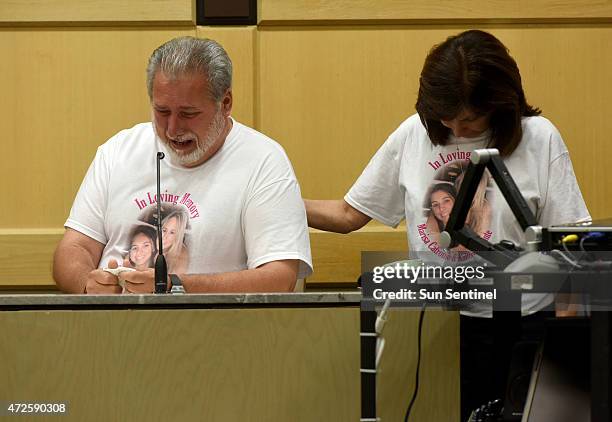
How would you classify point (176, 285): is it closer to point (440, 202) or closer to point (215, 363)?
point (215, 363)

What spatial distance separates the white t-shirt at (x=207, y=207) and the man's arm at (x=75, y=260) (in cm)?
2

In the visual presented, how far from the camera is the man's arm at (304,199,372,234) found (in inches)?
102

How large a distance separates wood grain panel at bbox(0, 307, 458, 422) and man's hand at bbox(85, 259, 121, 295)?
21.1 inches

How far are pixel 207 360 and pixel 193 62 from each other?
103 cm

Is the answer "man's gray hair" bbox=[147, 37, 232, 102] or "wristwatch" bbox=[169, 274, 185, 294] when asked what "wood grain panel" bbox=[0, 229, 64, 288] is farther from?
"wristwatch" bbox=[169, 274, 185, 294]

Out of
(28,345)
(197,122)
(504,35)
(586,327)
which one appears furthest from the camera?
(504,35)

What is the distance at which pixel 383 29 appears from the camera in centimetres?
306

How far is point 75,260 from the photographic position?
2375mm

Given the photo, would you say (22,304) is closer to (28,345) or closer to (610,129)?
(28,345)

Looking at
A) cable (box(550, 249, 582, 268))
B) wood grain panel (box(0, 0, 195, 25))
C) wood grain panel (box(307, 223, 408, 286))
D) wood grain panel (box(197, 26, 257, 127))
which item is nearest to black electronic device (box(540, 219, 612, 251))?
cable (box(550, 249, 582, 268))

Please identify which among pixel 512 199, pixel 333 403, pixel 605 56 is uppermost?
pixel 605 56

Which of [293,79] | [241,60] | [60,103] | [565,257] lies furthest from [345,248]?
[565,257]

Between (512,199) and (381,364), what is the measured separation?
37cm

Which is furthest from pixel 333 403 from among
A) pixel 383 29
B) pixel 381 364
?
pixel 383 29
